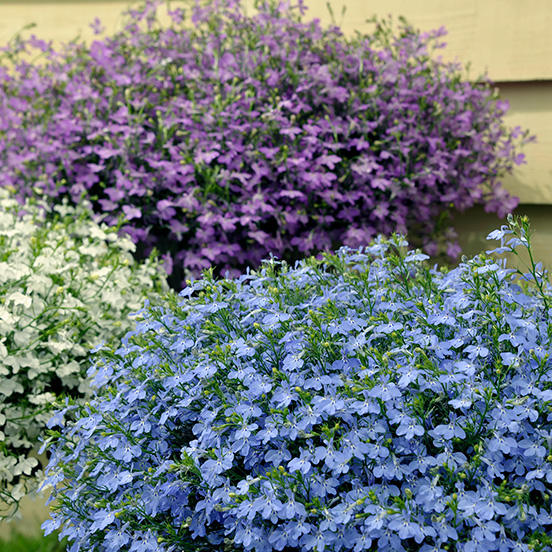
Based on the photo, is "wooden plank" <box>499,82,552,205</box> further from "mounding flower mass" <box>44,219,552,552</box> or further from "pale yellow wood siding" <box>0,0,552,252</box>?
"mounding flower mass" <box>44,219,552,552</box>

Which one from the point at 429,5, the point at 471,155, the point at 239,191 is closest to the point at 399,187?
the point at 471,155

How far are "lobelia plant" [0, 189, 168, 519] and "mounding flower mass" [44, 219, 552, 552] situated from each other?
405 mm

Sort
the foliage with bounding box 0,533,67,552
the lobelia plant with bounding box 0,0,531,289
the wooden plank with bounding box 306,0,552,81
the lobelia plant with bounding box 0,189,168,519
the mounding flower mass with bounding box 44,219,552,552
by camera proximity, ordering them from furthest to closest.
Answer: the wooden plank with bounding box 306,0,552,81, the lobelia plant with bounding box 0,0,531,289, the lobelia plant with bounding box 0,189,168,519, the foliage with bounding box 0,533,67,552, the mounding flower mass with bounding box 44,219,552,552

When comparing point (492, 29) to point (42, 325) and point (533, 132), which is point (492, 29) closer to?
point (533, 132)

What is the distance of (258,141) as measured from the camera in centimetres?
319

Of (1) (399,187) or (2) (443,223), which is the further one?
(2) (443,223)

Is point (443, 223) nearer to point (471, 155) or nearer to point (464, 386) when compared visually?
point (471, 155)

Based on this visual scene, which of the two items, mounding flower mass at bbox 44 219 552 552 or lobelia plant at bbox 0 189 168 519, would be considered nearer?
mounding flower mass at bbox 44 219 552 552

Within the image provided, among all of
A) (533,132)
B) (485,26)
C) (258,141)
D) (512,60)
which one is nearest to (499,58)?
(512,60)

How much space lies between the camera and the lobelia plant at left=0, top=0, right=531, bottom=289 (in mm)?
3180

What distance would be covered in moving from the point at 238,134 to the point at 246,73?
303mm

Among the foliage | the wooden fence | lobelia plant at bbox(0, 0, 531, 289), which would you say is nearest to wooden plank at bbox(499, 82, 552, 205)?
the wooden fence

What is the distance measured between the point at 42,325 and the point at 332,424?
3.79 feet

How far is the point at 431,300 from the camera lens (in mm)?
1758
